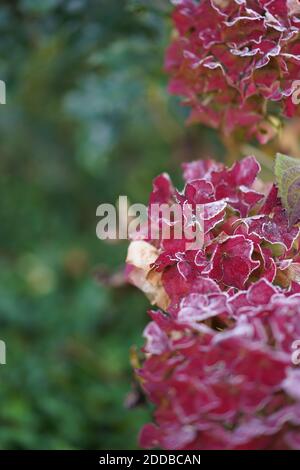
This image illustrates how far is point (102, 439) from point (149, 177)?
908mm

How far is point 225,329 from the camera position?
63cm

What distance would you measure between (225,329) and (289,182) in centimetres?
20

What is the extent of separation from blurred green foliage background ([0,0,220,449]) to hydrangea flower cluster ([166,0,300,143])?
9.2 inches

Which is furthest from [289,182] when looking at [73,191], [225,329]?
[73,191]

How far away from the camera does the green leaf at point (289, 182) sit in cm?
74

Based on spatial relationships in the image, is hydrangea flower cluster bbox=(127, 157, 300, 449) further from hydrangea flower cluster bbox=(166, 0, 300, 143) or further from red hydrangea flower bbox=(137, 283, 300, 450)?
hydrangea flower cluster bbox=(166, 0, 300, 143)

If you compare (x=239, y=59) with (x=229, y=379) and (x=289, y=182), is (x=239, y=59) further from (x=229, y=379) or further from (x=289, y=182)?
(x=229, y=379)

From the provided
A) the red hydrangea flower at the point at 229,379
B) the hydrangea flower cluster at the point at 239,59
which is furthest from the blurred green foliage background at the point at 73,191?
the red hydrangea flower at the point at 229,379

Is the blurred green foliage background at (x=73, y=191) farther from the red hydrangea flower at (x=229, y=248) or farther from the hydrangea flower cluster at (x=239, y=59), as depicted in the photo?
the red hydrangea flower at (x=229, y=248)

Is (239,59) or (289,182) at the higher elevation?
(239,59)

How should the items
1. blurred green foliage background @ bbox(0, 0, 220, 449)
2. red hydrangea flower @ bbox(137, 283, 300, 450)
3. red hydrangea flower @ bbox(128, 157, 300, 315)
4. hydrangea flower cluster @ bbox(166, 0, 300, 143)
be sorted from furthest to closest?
blurred green foliage background @ bbox(0, 0, 220, 449) → hydrangea flower cluster @ bbox(166, 0, 300, 143) → red hydrangea flower @ bbox(128, 157, 300, 315) → red hydrangea flower @ bbox(137, 283, 300, 450)

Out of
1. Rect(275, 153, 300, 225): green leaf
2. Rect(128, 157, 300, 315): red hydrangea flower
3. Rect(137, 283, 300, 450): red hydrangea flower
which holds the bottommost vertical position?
Rect(137, 283, 300, 450): red hydrangea flower

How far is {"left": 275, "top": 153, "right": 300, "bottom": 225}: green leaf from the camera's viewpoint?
2.44ft

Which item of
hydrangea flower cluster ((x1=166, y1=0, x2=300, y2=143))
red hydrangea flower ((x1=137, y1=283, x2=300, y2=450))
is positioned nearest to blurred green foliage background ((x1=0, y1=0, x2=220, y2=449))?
hydrangea flower cluster ((x1=166, y1=0, x2=300, y2=143))
